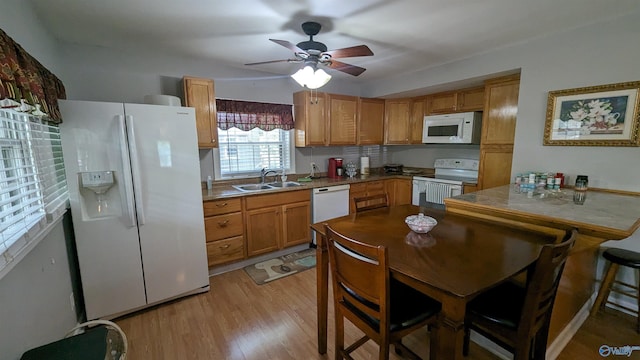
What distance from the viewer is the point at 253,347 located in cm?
188

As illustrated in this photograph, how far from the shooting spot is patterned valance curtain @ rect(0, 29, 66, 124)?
1.09m

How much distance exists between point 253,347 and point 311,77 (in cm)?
204

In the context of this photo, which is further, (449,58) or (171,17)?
(449,58)

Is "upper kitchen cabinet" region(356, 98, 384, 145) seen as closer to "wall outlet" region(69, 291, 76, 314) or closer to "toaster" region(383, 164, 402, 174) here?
"toaster" region(383, 164, 402, 174)

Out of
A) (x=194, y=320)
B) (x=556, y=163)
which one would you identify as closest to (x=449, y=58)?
(x=556, y=163)

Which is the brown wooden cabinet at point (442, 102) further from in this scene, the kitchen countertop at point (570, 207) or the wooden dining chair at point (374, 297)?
the wooden dining chair at point (374, 297)

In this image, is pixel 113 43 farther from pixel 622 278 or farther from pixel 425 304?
pixel 622 278

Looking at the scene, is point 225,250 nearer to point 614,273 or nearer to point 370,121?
point 370,121

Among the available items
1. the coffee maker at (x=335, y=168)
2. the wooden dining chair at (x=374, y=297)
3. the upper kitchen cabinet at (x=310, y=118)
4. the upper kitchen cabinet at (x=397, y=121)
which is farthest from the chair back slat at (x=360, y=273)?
the upper kitchen cabinet at (x=397, y=121)

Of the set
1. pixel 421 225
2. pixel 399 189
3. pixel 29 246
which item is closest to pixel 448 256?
pixel 421 225

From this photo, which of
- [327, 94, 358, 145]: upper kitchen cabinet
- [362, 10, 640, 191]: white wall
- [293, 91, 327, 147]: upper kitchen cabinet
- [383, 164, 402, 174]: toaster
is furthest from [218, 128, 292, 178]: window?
[362, 10, 640, 191]: white wall

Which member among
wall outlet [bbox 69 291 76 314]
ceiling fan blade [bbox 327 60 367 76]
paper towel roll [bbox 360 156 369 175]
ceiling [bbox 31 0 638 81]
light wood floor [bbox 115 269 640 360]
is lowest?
light wood floor [bbox 115 269 640 360]

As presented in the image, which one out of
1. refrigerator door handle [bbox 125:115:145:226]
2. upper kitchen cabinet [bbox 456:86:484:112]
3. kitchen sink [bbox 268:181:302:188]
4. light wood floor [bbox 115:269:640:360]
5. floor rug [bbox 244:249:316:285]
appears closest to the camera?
light wood floor [bbox 115:269:640:360]

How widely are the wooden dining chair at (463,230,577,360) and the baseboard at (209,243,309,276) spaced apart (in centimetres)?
230
